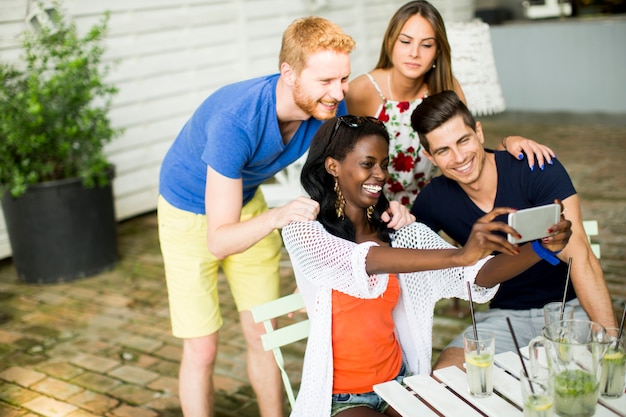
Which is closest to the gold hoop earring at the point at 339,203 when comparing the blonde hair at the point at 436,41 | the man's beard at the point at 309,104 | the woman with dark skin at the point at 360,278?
the woman with dark skin at the point at 360,278

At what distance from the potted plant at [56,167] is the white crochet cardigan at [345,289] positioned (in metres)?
3.06

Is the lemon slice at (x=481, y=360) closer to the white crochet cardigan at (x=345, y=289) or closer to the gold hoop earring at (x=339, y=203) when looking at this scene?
the white crochet cardigan at (x=345, y=289)

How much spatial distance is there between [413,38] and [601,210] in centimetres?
318

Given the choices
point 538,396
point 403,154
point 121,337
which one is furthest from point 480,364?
point 121,337

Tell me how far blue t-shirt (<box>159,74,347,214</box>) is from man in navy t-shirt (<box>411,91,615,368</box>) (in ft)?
1.27

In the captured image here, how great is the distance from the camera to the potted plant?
496cm

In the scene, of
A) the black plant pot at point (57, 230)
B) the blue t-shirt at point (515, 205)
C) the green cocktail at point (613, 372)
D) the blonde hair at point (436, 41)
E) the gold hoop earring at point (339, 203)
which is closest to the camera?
the green cocktail at point (613, 372)

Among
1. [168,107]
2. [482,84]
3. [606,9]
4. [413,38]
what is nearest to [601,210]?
[482,84]

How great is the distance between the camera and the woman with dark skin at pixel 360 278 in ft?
7.36

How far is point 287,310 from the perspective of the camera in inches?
103

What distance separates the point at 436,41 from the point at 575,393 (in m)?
1.79

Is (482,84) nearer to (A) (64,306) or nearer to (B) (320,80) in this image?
(B) (320,80)

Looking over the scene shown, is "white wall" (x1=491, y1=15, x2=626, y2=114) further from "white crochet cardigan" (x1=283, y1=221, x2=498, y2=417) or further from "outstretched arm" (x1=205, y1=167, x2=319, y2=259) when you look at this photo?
"outstretched arm" (x1=205, y1=167, x2=319, y2=259)

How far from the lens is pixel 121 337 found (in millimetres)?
4375
